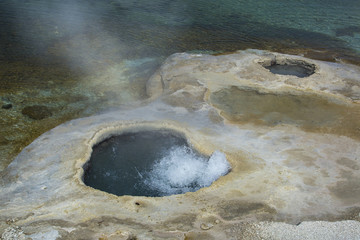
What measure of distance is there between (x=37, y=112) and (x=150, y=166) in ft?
10.6

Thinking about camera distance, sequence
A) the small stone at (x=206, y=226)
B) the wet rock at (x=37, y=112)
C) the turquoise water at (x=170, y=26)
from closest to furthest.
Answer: the small stone at (x=206, y=226) < the wet rock at (x=37, y=112) < the turquoise water at (x=170, y=26)

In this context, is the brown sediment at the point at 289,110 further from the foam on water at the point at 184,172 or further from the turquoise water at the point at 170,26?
the turquoise water at the point at 170,26

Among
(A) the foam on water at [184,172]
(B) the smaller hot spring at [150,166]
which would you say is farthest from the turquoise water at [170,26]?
(A) the foam on water at [184,172]

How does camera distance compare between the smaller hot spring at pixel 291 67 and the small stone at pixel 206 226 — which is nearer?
the small stone at pixel 206 226

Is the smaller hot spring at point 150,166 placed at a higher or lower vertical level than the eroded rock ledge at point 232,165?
lower

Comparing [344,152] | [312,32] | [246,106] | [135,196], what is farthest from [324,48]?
[135,196]

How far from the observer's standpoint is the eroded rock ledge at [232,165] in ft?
13.6

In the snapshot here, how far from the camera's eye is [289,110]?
7098 millimetres

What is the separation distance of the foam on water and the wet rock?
3067 millimetres

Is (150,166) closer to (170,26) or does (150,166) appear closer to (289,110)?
(289,110)

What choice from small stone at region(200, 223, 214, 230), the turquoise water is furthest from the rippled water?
small stone at region(200, 223, 214, 230)

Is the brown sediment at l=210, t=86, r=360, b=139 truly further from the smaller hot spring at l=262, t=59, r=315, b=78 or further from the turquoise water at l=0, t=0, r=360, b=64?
the turquoise water at l=0, t=0, r=360, b=64

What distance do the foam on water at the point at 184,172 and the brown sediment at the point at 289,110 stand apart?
1.34m

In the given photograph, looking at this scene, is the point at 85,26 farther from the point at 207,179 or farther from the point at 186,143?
the point at 207,179
